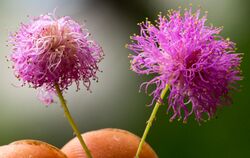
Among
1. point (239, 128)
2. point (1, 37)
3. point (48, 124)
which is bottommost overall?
point (239, 128)

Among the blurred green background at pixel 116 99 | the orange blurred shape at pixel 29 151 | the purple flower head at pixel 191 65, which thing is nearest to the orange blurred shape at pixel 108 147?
the orange blurred shape at pixel 29 151

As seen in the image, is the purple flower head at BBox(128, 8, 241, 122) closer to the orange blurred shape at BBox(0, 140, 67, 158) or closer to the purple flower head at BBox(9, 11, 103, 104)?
the purple flower head at BBox(9, 11, 103, 104)

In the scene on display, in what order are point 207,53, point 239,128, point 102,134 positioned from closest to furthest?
point 207,53
point 102,134
point 239,128

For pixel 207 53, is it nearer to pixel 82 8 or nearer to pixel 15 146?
pixel 15 146

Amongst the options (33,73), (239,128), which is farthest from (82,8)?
(33,73)

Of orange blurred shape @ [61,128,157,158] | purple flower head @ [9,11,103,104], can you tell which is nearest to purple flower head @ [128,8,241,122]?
purple flower head @ [9,11,103,104]
